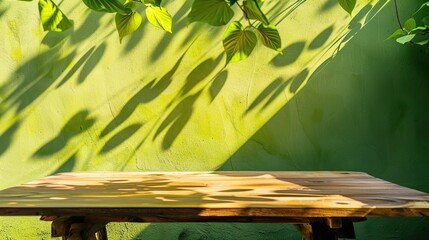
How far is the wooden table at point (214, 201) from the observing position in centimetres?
124

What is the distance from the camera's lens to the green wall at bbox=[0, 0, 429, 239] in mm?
2656

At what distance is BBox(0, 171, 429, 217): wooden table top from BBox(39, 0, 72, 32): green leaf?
1.71 ft

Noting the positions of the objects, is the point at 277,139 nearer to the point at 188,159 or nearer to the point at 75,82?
the point at 188,159

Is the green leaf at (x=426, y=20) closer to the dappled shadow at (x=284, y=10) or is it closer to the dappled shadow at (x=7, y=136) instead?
the dappled shadow at (x=284, y=10)

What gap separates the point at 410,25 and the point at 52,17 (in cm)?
208

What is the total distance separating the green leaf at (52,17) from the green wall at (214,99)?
1698mm

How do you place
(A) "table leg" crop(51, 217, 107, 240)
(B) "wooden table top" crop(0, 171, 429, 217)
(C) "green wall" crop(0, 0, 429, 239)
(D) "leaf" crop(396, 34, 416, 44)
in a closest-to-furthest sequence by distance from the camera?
(B) "wooden table top" crop(0, 171, 429, 217), (A) "table leg" crop(51, 217, 107, 240), (D) "leaf" crop(396, 34, 416, 44), (C) "green wall" crop(0, 0, 429, 239)

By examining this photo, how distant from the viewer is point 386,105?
266 centimetres

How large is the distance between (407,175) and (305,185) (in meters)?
1.14

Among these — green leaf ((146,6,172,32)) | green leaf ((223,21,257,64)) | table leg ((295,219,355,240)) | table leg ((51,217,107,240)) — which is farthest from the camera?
table leg ((51,217,107,240))

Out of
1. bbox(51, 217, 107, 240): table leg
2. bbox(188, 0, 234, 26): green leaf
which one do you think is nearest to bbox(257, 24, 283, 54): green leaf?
bbox(188, 0, 234, 26): green leaf

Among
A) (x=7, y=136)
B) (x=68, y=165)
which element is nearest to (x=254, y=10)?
(x=68, y=165)

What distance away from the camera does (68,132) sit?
8.76 feet

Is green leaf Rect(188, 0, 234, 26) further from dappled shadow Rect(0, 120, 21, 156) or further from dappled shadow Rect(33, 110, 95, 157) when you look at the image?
dappled shadow Rect(0, 120, 21, 156)
